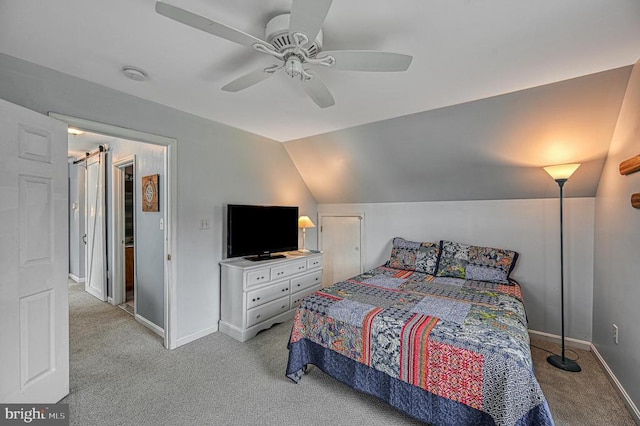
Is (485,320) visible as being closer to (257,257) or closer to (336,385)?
(336,385)

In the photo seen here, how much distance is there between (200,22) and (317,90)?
785 mm

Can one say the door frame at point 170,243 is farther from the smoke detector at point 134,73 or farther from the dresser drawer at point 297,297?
the dresser drawer at point 297,297

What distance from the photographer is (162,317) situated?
2973mm

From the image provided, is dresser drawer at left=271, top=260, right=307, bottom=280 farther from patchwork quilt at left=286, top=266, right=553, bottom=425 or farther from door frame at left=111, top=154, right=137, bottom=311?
door frame at left=111, top=154, right=137, bottom=311

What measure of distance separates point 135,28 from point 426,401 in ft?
8.88

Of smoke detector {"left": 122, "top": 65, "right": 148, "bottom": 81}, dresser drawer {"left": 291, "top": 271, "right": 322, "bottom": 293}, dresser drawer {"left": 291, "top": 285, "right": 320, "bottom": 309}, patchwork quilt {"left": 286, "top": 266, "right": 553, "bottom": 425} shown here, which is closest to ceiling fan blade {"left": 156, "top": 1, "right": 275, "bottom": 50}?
smoke detector {"left": 122, "top": 65, "right": 148, "bottom": 81}

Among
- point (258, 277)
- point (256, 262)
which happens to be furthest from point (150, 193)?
point (258, 277)

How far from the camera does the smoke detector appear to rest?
1941 mm

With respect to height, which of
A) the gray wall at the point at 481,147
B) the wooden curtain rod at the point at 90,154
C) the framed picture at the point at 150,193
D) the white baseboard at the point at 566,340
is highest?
the wooden curtain rod at the point at 90,154

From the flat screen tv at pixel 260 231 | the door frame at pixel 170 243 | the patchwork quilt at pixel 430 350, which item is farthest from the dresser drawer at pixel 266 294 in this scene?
the patchwork quilt at pixel 430 350

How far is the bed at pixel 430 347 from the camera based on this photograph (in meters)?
1.43

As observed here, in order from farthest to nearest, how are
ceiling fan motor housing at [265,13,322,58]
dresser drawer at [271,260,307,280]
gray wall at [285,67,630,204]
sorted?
dresser drawer at [271,260,307,280]
gray wall at [285,67,630,204]
ceiling fan motor housing at [265,13,322,58]

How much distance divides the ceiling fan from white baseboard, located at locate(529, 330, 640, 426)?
2.65 meters

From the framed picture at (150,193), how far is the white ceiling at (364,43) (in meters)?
0.94
